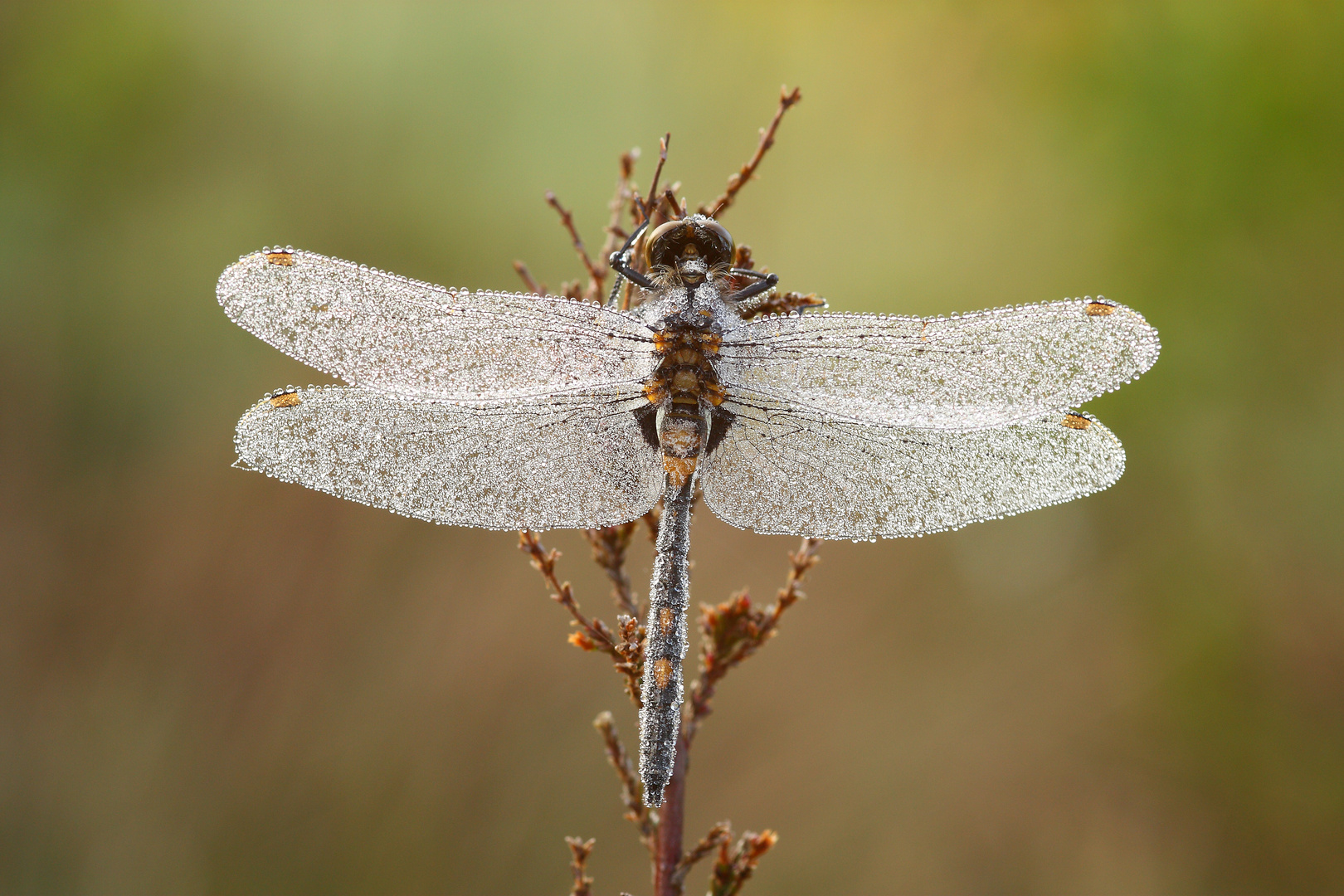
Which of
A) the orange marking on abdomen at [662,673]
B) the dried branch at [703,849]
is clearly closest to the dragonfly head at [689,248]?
the orange marking on abdomen at [662,673]

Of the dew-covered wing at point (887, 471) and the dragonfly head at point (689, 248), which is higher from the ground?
the dragonfly head at point (689, 248)

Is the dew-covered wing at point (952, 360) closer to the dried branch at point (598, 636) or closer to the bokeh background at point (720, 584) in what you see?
the dried branch at point (598, 636)

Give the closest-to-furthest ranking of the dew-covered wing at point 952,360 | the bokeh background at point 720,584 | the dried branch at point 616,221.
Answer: the dew-covered wing at point 952,360
the dried branch at point 616,221
the bokeh background at point 720,584

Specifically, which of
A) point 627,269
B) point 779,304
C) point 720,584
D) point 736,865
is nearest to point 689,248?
point 627,269

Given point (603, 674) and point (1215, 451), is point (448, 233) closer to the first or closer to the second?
point (603, 674)

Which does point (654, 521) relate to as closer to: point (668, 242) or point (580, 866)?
point (668, 242)

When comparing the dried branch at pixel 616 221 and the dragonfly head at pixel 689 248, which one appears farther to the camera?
the dried branch at pixel 616 221

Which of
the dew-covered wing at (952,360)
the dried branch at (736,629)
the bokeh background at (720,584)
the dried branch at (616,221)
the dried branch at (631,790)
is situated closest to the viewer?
the dew-covered wing at (952,360)

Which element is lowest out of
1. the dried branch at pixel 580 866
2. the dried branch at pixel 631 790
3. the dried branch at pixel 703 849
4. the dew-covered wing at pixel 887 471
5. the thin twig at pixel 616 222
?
the dried branch at pixel 580 866

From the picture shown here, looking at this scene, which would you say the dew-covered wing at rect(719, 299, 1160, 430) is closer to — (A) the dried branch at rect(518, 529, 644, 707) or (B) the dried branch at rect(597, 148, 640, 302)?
(B) the dried branch at rect(597, 148, 640, 302)

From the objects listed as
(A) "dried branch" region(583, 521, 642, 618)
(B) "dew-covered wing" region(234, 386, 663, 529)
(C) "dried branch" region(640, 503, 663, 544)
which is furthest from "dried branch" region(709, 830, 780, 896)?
(B) "dew-covered wing" region(234, 386, 663, 529)
